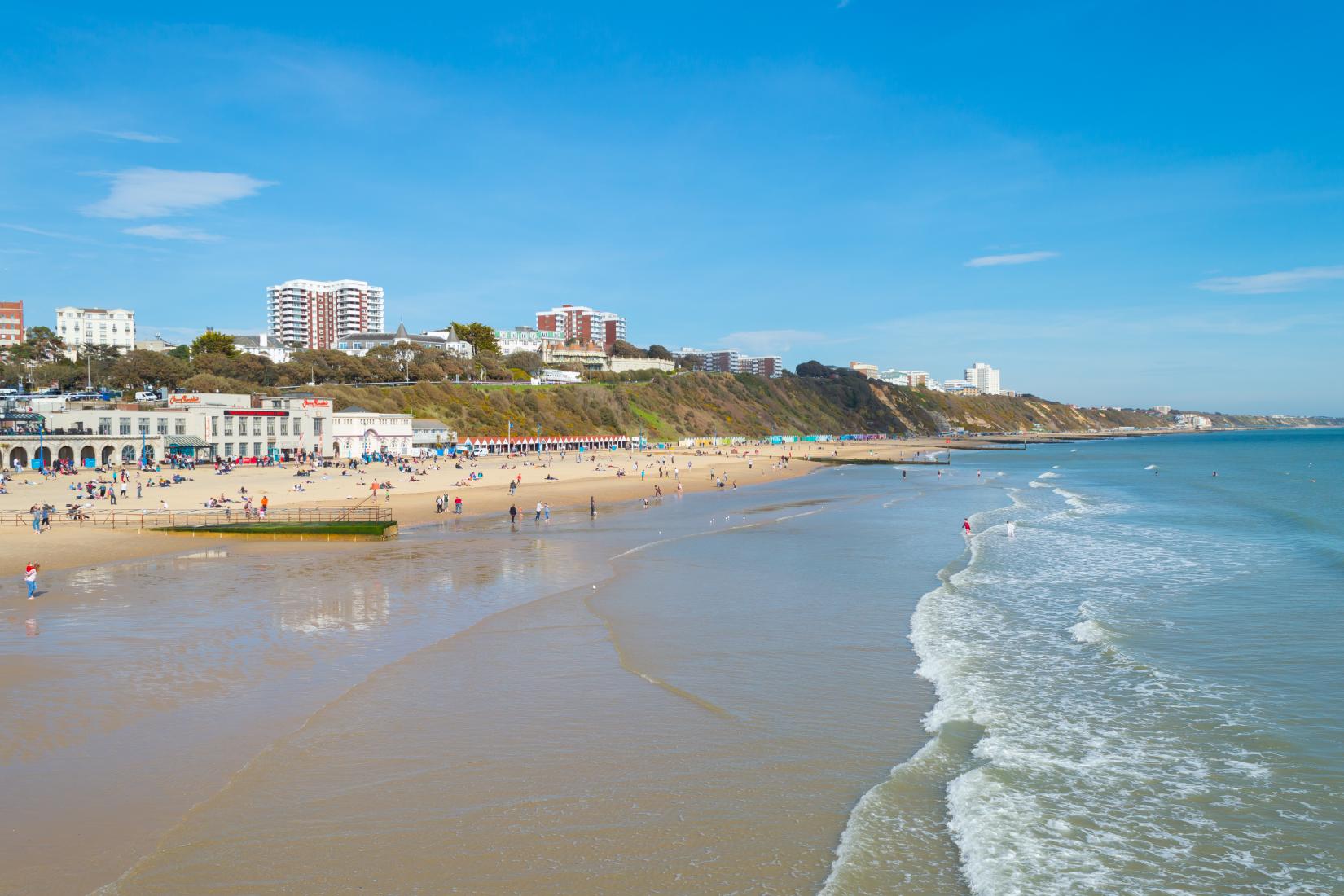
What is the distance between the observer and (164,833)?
26.5ft

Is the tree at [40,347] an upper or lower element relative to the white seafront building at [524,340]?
lower

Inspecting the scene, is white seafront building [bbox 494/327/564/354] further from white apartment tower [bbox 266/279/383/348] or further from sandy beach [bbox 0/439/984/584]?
sandy beach [bbox 0/439/984/584]

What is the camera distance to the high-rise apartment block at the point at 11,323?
127250mm

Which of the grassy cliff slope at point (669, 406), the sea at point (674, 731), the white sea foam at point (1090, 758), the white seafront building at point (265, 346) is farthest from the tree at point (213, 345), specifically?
the white sea foam at point (1090, 758)

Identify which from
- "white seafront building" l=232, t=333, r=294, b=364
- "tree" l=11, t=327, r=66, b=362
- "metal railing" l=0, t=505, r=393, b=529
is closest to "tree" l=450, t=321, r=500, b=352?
"white seafront building" l=232, t=333, r=294, b=364

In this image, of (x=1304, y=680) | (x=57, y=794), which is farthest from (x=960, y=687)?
(x=57, y=794)

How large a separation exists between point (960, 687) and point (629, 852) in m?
7.18

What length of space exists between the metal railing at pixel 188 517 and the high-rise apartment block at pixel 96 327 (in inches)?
4804

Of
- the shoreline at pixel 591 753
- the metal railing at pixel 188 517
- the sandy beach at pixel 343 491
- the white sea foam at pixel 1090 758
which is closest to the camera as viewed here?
the shoreline at pixel 591 753

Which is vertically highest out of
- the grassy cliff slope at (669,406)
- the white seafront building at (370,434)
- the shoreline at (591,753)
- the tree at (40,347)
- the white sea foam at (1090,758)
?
the tree at (40,347)

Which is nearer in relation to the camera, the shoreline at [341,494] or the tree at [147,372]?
the shoreline at [341,494]

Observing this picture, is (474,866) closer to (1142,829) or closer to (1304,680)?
(1142,829)

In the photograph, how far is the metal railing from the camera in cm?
3070

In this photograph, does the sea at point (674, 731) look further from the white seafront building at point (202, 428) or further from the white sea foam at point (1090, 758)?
the white seafront building at point (202, 428)
